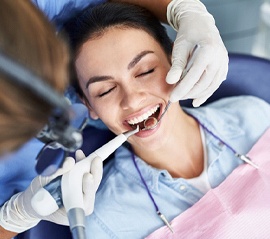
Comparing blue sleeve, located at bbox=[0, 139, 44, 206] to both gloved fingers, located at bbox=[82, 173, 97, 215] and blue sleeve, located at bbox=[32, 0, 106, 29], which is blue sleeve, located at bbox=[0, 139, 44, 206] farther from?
blue sleeve, located at bbox=[32, 0, 106, 29]

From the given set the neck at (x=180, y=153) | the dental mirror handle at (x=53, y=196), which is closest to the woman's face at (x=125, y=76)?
the neck at (x=180, y=153)

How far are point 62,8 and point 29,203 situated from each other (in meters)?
0.56

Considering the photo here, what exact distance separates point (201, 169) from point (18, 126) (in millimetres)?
860

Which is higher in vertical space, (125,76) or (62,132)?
(125,76)

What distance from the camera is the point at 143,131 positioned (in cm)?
121

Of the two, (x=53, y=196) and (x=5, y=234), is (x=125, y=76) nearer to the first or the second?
(x=53, y=196)

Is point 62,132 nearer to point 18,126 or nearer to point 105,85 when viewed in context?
point 18,126

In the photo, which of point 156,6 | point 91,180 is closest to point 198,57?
point 156,6

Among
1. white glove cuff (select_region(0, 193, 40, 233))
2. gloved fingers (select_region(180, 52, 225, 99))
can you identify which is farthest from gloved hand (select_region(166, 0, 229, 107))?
white glove cuff (select_region(0, 193, 40, 233))

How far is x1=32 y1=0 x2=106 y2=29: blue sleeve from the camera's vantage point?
123 centimetres

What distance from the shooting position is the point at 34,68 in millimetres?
613

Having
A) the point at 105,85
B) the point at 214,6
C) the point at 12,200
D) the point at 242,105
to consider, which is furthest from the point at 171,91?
the point at 214,6

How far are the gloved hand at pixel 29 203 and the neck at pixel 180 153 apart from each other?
0.85ft

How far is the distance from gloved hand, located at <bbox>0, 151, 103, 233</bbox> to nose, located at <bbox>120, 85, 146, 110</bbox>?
7.2 inches
